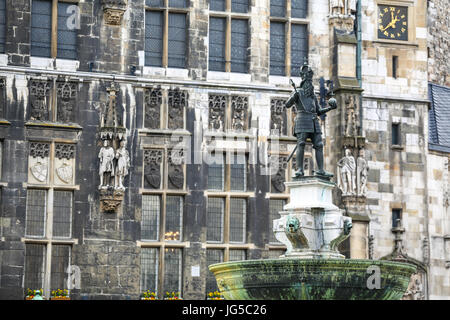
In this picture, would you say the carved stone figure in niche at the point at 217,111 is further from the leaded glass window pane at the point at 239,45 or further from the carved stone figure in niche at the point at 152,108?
the carved stone figure in niche at the point at 152,108

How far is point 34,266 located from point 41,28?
22.1ft

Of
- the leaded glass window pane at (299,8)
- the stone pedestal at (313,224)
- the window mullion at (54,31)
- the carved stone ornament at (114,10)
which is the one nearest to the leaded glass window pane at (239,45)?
the leaded glass window pane at (299,8)

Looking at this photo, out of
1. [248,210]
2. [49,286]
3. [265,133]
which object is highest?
[265,133]

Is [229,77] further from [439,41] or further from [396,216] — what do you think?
[439,41]

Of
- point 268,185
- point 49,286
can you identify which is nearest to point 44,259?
point 49,286

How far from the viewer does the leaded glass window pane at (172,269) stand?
32.7 m

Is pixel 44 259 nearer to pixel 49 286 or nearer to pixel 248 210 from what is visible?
pixel 49 286

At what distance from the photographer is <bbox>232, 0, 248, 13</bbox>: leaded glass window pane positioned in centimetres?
3456

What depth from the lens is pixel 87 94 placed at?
32.7 meters

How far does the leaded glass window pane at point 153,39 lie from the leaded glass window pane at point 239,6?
243cm

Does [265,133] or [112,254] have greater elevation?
[265,133]
